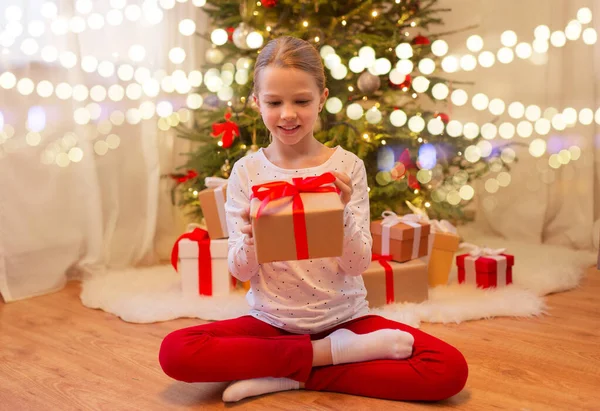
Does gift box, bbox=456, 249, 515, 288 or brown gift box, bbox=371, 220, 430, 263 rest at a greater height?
brown gift box, bbox=371, 220, 430, 263

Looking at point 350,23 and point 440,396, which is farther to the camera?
point 350,23

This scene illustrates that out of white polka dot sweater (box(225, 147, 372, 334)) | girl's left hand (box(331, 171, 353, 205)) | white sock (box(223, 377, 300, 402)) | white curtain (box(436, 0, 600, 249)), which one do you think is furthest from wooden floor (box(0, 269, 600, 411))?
white curtain (box(436, 0, 600, 249))

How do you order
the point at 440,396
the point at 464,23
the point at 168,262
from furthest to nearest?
1. the point at 464,23
2. the point at 168,262
3. the point at 440,396

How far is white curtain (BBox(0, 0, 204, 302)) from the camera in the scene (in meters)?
2.31

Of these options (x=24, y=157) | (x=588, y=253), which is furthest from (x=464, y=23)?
(x=24, y=157)

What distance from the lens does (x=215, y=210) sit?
230cm

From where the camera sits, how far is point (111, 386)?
1494 mm

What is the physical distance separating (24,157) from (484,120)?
224cm

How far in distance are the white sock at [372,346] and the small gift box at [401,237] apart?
76cm

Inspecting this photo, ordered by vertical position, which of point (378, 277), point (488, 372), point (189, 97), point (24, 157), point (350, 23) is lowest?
point (488, 372)

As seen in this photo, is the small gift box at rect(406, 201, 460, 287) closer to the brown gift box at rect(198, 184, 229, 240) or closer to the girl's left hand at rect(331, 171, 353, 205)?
the brown gift box at rect(198, 184, 229, 240)

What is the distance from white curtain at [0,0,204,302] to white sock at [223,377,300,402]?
125 centimetres

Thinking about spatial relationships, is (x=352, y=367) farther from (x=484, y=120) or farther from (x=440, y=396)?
(x=484, y=120)

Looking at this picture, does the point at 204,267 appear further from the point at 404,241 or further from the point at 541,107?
the point at 541,107
